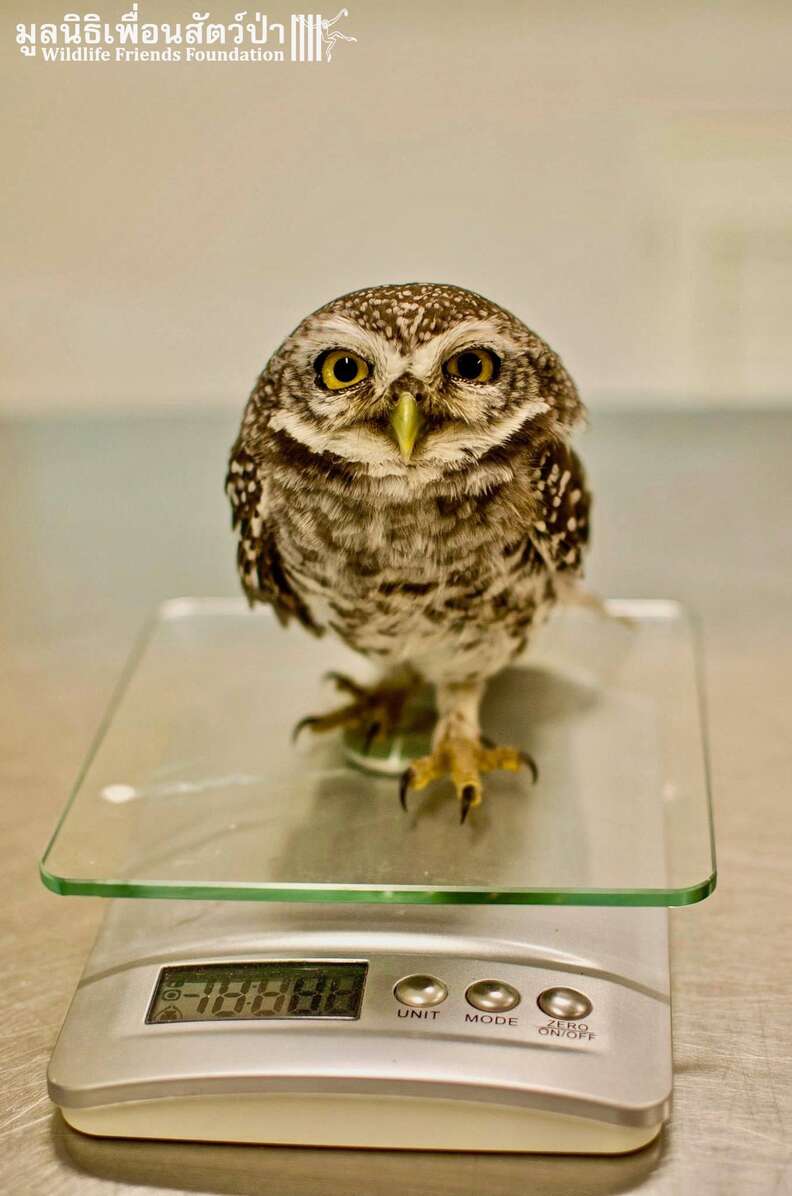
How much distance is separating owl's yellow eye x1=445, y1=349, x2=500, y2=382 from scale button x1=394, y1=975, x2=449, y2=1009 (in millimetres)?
411

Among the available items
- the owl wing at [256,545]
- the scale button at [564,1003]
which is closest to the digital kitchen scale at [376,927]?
the scale button at [564,1003]

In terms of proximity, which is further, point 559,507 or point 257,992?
point 559,507

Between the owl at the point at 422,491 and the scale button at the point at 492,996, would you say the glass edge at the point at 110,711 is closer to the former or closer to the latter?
the owl at the point at 422,491

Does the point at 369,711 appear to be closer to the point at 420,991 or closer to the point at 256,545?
the point at 256,545

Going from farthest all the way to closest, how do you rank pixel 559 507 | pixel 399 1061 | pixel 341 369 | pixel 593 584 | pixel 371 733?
1. pixel 593 584
2. pixel 371 733
3. pixel 559 507
4. pixel 341 369
5. pixel 399 1061

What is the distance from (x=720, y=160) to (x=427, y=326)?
23.3 inches

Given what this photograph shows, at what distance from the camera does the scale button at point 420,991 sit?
2.78ft

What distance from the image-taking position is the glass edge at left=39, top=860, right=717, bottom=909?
896 millimetres

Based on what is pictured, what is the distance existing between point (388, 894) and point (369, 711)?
1.02 feet

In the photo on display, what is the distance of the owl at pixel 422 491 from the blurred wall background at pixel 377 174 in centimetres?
13

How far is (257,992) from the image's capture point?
0.87 metres

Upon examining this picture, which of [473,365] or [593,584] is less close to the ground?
[473,365]

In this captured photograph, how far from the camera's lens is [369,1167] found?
81cm

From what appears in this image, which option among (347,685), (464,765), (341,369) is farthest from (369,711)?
(341,369)
